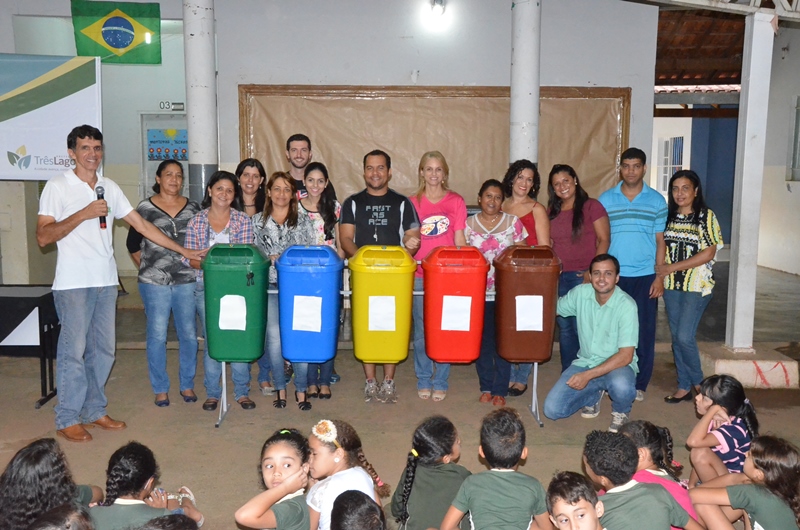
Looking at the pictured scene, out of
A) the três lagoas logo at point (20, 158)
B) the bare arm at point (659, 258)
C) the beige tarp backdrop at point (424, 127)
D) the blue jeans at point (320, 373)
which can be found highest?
the beige tarp backdrop at point (424, 127)

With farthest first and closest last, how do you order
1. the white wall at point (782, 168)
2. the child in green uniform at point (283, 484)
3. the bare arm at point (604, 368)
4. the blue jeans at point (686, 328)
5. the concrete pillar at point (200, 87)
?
the white wall at point (782, 168) < the concrete pillar at point (200, 87) < the blue jeans at point (686, 328) < the bare arm at point (604, 368) < the child in green uniform at point (283, 484)

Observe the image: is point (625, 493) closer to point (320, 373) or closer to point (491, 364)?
point (491, 364)

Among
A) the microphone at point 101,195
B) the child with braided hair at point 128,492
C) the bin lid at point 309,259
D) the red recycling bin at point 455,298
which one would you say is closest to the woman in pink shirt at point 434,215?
the red recycling bin at point 455,298

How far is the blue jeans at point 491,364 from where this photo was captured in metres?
5.18

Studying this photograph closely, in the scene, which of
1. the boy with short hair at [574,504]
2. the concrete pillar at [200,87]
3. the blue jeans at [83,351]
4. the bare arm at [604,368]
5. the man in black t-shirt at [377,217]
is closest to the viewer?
the boy with short hair at [574,504]

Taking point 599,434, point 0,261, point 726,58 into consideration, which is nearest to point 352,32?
point 0,261

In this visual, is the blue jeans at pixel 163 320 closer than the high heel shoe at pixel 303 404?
Yes

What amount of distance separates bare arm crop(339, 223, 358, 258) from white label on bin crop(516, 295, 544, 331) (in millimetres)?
1191

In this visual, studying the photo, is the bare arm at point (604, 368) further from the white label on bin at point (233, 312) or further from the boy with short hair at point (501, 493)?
the white label on bin at point (233, 312)

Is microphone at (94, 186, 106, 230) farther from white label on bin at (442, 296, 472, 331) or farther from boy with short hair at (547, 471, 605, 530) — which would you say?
boy with short hair at (547, 471, 605, 530)

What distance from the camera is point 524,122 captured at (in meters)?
6.41

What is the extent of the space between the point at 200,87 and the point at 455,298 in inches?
122

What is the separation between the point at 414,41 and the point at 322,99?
46.3 inches

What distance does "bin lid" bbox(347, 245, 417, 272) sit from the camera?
479 centimetres
